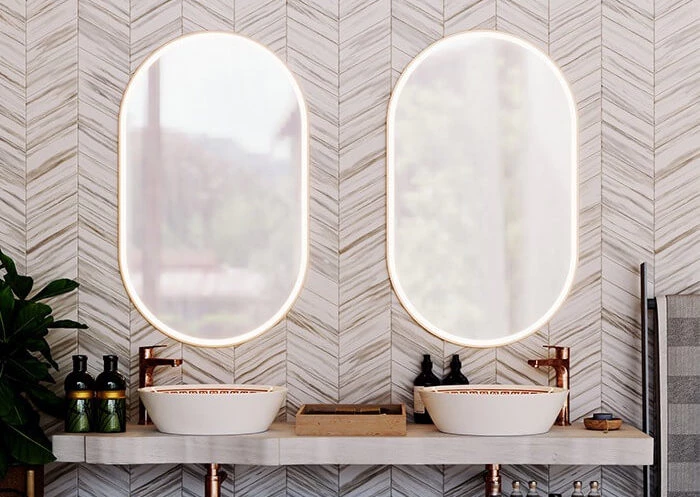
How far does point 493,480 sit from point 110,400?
3.39ft

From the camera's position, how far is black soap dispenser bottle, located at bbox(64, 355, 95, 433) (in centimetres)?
→ 246

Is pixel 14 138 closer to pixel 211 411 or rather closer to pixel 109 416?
pixel 109 416

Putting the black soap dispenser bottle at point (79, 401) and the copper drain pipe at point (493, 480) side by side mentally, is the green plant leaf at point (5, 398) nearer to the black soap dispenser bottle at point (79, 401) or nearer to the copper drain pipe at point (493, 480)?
the black soap dispenser bottle at point (79, 401)

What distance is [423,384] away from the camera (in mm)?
2627

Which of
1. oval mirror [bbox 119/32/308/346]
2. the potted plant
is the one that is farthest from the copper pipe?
oval mirror [bbox 119/32/308/346]

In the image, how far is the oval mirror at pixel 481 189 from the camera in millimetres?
2689

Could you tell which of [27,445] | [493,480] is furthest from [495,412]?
[27,445]

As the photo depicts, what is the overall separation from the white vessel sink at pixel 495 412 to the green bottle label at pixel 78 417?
908 mm

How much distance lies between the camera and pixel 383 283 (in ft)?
8.82

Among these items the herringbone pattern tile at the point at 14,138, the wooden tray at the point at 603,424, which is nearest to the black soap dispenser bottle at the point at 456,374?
the wooden tray at the point at 603,424

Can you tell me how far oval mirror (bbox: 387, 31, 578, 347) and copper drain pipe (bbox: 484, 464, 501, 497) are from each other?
365 millimetres

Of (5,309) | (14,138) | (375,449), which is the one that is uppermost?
(14,138)

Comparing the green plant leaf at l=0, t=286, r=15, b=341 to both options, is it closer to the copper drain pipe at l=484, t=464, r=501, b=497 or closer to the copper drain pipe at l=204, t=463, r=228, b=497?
the copper drain pipe at l=204, t=463, r=228, b=497

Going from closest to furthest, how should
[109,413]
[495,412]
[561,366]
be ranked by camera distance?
[495,412], [109,413], [561,366]
